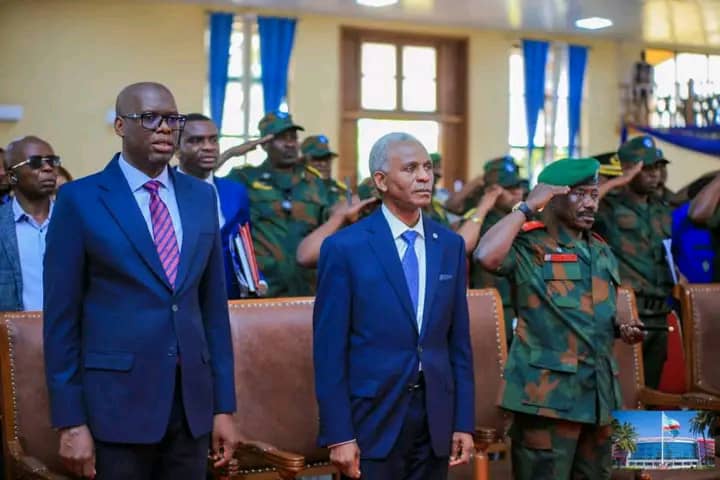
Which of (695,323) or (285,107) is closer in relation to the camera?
(695,323)

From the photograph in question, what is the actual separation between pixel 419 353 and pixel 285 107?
8.52 m

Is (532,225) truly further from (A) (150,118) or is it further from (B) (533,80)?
(B) (533,80)

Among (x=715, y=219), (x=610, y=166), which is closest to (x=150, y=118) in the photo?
(x=715, y=219)

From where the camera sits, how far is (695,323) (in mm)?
3789

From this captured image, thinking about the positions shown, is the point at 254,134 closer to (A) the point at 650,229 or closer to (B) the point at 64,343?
(A) the point at 650,229

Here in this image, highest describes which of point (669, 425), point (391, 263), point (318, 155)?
point (318, 155)

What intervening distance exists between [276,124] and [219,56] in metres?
5.77

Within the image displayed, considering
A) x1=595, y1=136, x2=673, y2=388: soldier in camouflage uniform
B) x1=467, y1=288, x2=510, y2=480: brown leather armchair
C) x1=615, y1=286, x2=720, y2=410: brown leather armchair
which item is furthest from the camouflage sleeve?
x1=467, y1=288, x2=510, y2=480: brown leather armchair

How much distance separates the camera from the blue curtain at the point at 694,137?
33.0ft

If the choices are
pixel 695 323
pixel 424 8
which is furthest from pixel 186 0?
pixel 695 323

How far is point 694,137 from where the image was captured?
10508 mm

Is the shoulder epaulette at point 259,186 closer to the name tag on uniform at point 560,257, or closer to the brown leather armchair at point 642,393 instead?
the brown leather armchair at point 642,393

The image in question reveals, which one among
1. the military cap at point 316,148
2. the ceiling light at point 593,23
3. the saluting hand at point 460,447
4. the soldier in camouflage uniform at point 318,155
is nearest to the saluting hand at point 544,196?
the saluting hand at point 460,447

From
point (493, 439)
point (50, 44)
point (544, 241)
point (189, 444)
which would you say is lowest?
point (493, 439)
